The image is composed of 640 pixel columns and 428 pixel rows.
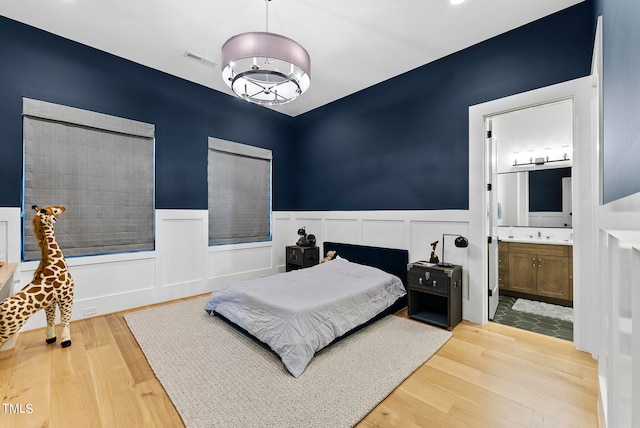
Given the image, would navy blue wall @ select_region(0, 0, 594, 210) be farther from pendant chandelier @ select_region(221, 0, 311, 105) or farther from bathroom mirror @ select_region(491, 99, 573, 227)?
pendant chandelier @ select_region(221, 0, 311, 105)

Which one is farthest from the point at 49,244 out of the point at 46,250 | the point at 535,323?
the point at 535,323

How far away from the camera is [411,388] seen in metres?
1.89

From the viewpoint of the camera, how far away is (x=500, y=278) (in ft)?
13.1

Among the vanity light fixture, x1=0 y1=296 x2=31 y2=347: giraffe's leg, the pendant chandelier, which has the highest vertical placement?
the pendant chandelier

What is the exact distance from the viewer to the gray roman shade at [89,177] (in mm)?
2848

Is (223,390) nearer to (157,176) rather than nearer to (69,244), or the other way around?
(69,244)

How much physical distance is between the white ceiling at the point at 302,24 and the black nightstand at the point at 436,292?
8.20ft

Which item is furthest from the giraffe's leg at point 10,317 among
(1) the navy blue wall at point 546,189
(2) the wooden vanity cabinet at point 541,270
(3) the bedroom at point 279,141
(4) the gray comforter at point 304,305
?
(1) the navy blue wall at point 546,189

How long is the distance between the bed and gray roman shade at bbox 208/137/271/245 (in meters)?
1.51

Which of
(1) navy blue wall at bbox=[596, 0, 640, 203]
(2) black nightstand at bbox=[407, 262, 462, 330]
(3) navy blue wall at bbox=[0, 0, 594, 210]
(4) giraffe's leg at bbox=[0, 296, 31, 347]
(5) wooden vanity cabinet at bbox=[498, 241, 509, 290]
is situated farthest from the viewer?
(5) wooden vanity cabinet at bbox=[498, 241, 509, 290]

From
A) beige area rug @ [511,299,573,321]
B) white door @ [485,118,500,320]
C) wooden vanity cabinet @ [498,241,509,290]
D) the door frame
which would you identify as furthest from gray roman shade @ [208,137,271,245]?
beige area rug @ [511,299,573,321]

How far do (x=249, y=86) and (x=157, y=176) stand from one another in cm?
200

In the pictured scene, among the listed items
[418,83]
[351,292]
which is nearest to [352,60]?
[418,83]

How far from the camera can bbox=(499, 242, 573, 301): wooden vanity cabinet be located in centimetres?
350
